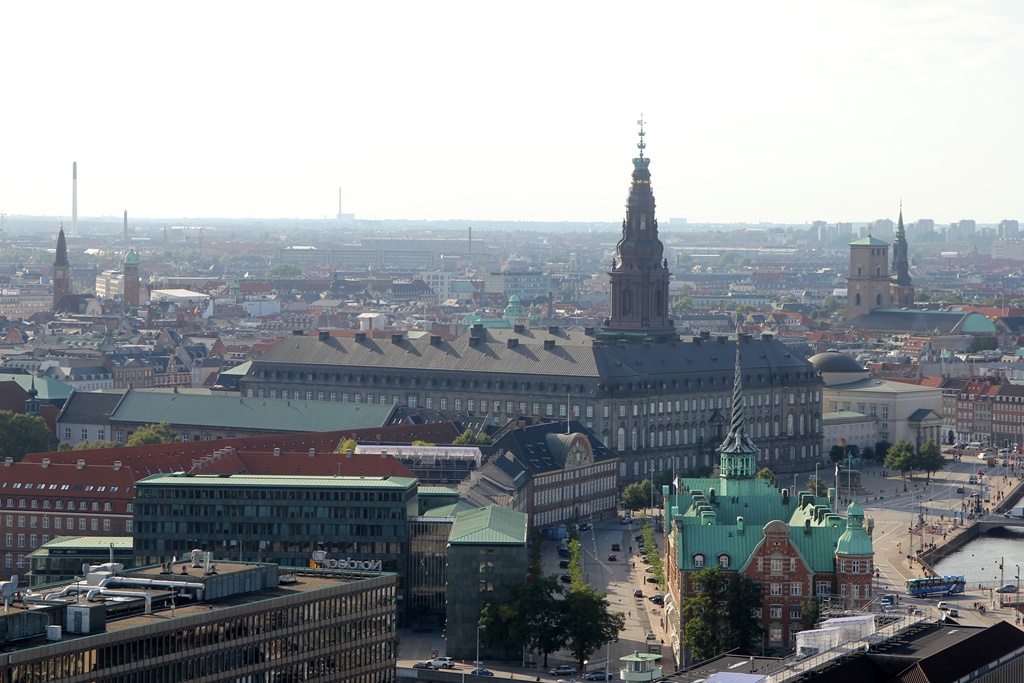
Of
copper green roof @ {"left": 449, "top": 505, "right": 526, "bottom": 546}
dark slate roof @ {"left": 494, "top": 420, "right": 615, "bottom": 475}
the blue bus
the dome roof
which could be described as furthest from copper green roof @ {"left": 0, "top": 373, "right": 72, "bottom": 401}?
the blue bus

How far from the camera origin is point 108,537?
360ft

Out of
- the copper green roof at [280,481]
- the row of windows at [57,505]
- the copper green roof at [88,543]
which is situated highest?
the copper green roof at [280,481]

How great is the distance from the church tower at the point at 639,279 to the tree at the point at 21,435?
4015 cm

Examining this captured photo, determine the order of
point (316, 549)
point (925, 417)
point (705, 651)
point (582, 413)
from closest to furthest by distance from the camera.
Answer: point (705, 651)
point (316, 549)
point (582, 413)
point (925, 417)

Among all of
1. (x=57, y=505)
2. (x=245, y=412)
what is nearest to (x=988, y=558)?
(x=245, y=412)

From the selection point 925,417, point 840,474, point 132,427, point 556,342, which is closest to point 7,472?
point 132,427

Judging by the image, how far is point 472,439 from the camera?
139250 mm

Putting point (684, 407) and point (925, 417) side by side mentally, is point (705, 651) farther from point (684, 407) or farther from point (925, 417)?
point (925, 417)

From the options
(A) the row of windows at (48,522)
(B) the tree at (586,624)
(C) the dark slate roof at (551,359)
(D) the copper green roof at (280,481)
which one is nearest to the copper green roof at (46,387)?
(C) the dark slate roof at (551,359)

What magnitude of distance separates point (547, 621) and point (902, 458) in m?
71.1

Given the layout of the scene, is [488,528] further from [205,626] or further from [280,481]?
[205,626]

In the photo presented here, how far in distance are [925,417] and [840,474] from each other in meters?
25.9

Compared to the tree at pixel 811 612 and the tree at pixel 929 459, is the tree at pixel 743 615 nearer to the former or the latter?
the tree at pixel 811 612

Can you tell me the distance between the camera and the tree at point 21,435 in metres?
144
